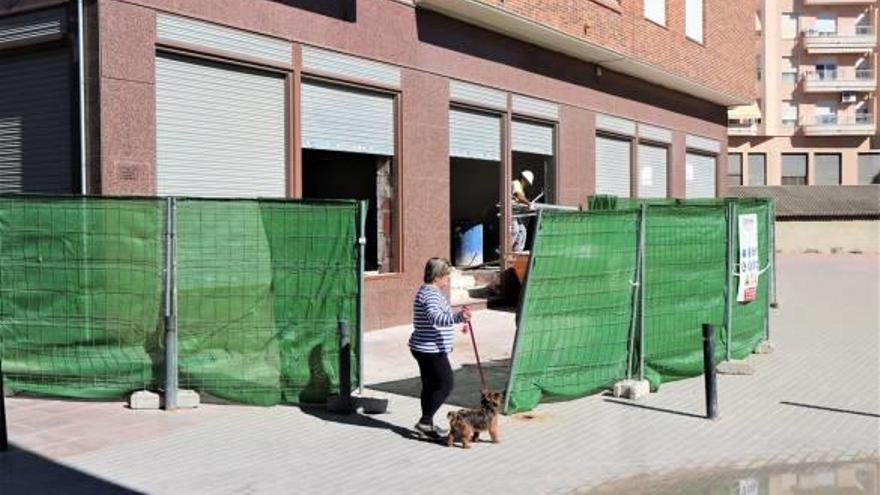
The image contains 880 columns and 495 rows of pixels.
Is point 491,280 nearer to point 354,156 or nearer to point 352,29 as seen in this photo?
point 354,156

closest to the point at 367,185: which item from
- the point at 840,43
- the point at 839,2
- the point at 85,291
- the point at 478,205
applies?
the point at 478,205

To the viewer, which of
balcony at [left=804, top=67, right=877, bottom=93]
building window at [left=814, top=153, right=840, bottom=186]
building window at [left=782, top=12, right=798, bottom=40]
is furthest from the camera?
building window at [left=782, top=12, right=798, bottom=40]

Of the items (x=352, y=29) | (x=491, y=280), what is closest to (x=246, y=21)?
(x=352, y=29)

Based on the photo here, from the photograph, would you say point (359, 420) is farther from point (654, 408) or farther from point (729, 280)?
point (729, 280)

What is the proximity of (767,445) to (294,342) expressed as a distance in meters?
4.07

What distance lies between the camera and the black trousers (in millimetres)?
7449

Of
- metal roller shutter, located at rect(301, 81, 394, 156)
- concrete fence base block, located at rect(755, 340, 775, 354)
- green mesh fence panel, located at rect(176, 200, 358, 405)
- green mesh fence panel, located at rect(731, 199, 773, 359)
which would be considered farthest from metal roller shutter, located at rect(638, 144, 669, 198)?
green mesh fence panel, located at rect(176, 200, 358, 405)

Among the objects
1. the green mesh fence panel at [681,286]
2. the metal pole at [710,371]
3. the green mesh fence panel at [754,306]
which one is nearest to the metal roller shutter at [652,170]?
the green mesh fence panel at [754,306]

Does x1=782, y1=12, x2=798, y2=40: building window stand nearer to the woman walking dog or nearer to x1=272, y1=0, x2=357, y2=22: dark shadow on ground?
x1=272, y1=0, x2=357, y2=22: dark shadow on ground

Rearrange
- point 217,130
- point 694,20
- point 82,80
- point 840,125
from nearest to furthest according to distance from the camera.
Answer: point 82,80, point 217,130, point 694,20, point 840,125

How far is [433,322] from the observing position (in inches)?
289

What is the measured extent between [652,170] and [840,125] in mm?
55936

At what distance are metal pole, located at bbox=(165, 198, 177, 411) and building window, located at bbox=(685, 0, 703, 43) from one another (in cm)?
1819

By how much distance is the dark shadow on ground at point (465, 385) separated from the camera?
30.1 feet
